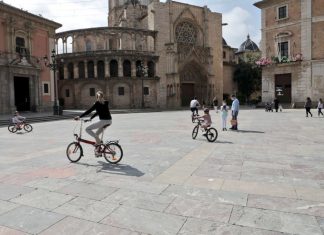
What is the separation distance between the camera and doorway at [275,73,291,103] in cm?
3668

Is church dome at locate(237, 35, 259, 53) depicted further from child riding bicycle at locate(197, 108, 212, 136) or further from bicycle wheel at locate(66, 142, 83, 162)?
bicycle wheel at locate(66, 142, 83, 162)

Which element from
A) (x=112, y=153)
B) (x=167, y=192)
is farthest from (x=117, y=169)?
(x=167, y=192)

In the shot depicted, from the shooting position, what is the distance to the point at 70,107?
46062mm

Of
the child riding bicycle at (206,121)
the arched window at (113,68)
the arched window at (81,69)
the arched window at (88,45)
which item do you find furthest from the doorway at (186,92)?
the child riding bicycle at (206,121)

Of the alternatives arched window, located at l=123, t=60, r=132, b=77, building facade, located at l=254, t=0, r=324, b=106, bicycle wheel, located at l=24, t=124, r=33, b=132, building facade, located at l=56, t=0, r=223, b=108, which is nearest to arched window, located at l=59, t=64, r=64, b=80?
building facade, located at l=56, t=0, r=223, b=108

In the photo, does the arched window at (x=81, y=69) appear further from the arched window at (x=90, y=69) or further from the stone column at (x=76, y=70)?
the arched window at (x=90, y=69)

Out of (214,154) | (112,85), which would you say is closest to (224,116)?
(214,154)

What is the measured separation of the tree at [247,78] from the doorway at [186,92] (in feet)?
50.5

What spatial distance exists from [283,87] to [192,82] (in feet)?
55.8

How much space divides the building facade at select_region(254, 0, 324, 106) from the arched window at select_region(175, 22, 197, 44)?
15038 mm

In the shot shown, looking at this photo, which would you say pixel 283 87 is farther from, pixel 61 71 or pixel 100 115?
pixel 100 115

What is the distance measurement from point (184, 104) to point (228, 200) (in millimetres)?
45754

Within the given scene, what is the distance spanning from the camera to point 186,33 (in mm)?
51125

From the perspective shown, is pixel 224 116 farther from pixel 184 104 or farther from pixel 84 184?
pixel 184 104
